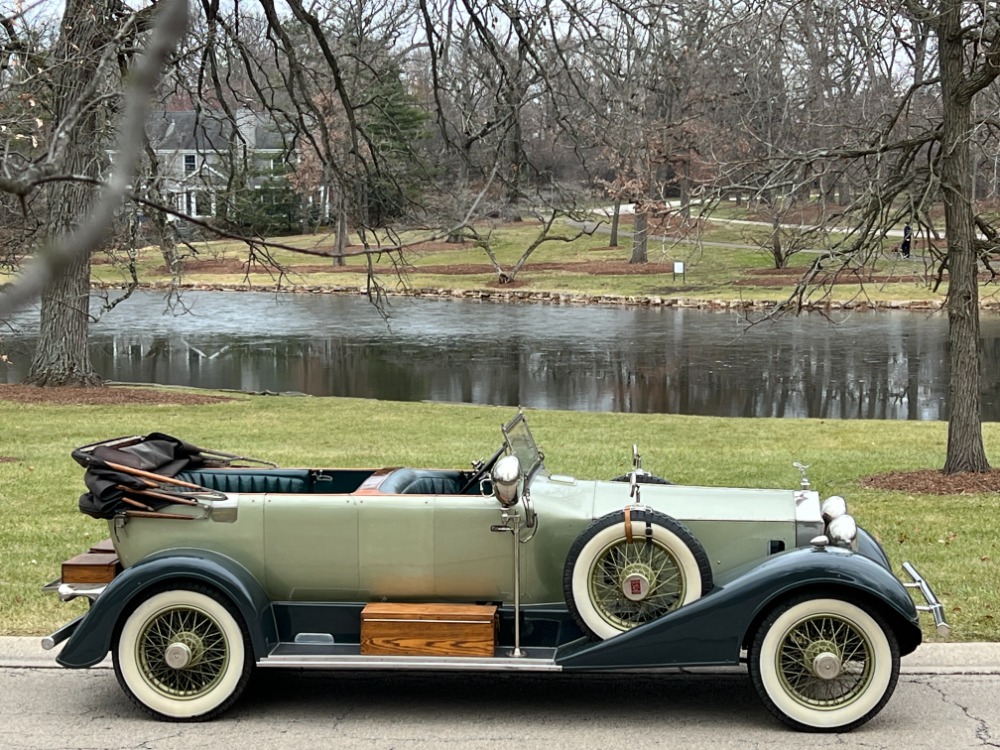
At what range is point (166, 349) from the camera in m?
30.1

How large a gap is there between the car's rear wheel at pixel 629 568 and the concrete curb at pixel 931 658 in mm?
1419

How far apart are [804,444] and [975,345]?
409 cm

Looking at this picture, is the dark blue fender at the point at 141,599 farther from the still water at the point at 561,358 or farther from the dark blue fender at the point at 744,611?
the still water at the point at 561,358

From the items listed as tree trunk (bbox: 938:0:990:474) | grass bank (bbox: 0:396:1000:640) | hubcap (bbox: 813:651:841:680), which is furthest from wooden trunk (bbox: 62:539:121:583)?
tree trunk (bbox: 938:0:990:474)

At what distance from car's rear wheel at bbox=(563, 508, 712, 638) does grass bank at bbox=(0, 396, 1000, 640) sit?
1959mm

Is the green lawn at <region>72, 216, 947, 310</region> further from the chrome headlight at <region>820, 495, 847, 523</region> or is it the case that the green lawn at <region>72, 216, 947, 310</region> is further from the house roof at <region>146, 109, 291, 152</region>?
the chrome headlight at <region>820, 495, 847, 523</region>

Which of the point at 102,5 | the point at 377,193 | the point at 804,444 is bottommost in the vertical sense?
the point at 804,444

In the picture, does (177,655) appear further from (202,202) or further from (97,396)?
(97,396)

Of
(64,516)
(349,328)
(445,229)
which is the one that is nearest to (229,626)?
(445,229)

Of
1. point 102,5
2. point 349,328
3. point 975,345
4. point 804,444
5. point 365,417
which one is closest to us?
point 102,5

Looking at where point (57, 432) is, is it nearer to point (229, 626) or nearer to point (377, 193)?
point (377, 193)

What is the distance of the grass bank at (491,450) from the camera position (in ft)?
25.8

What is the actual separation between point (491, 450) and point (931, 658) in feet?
27.6

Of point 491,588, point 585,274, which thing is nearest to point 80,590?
point 491,588
